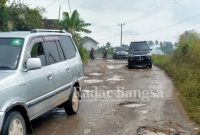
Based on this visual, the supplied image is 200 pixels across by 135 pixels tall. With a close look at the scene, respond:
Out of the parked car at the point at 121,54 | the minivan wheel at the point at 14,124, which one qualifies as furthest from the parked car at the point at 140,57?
the minivan wheel at the point at 14,124

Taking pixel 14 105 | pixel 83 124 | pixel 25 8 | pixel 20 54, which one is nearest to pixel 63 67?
pixel 83 124

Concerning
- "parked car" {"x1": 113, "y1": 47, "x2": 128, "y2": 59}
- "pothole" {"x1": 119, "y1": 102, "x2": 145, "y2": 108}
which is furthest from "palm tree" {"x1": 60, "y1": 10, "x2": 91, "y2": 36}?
"pothole" {"x1": 119, "y1": 102, "x2": 145, "y2": 108}

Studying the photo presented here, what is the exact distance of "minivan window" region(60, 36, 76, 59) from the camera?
31.5 feet

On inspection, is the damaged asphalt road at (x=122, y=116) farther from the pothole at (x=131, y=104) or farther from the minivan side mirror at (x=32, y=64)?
the minivan side mirror at (x=32, y=64)

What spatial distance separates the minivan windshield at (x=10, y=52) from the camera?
6.90 metres

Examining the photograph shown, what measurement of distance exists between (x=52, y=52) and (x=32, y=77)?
1609mm

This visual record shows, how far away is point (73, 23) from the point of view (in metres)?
31.5

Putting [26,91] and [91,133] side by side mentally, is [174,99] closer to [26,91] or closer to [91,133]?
[91,133]

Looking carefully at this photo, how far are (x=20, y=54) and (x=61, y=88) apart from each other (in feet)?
5.93

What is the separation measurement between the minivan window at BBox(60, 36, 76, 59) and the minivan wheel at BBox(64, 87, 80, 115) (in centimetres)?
83

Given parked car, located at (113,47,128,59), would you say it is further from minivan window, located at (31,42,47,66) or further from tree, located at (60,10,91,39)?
minivan window, located at (31,42,47,66)

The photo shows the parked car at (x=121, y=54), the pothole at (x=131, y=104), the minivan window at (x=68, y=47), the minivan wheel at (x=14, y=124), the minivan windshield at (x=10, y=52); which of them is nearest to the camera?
the minivan wheel at (x=14, y=124)

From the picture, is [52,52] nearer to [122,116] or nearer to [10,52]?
[10,52]

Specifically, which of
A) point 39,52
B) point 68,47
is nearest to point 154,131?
point 39,52
